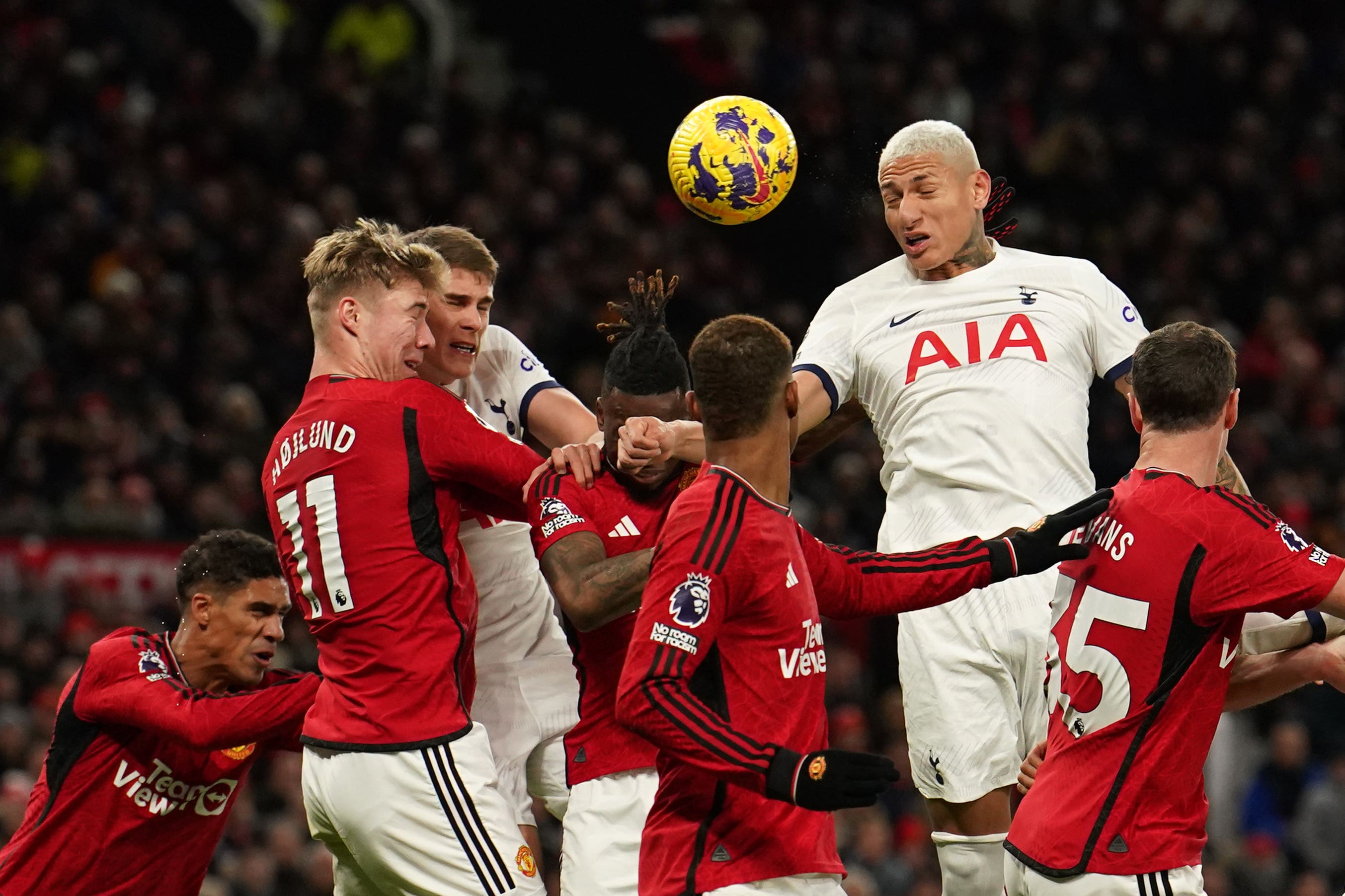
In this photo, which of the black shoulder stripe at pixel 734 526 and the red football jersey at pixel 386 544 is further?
the red football jersey at pixel 386 544

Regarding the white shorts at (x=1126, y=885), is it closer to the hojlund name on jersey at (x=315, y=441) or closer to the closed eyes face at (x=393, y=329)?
the hojlund name on jersey at (x=315, y=441)

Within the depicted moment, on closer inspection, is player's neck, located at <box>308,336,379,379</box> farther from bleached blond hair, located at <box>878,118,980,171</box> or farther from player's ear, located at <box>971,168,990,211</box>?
player's ear, located at <box>971,168,990,211</box>

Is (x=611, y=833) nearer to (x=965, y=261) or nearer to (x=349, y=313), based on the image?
(x=349, y=313)

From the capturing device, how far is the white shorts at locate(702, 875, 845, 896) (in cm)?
429

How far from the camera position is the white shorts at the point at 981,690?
19.3 ft

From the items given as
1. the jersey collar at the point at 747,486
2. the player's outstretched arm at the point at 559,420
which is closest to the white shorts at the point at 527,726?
the player's outstretched arm at the point at 559,420

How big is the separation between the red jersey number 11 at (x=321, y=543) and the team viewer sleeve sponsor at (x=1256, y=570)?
248cm

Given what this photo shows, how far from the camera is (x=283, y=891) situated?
1092 centimetres

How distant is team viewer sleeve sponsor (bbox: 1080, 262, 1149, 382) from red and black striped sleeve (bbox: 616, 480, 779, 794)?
2303 mm

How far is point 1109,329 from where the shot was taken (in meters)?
6.15

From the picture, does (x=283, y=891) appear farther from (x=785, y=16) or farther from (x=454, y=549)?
(x=785, y=16)

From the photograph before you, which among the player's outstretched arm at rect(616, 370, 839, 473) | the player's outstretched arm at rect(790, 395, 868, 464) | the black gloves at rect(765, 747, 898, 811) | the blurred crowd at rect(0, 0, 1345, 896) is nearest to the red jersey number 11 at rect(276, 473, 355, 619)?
the player's outstretched arm at rect(616, 370, 839, 473)

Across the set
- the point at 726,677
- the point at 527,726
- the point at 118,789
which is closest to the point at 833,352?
the point at 527,726

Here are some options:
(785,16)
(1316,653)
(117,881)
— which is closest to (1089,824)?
(1316,653)
